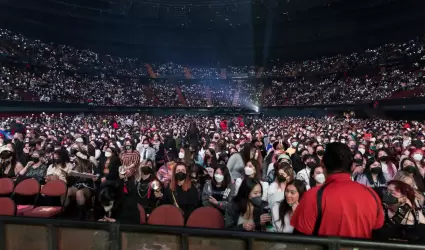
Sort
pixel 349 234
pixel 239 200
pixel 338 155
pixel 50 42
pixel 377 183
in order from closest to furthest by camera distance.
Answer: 1. pixel 349 234
2. pixel 338 155
3. pixel 239 200
4. pixel 377 183
5. pixel 50 42

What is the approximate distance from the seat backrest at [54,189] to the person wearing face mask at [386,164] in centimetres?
649

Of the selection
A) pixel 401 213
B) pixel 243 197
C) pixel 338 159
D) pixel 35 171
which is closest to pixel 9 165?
pixel 35 171

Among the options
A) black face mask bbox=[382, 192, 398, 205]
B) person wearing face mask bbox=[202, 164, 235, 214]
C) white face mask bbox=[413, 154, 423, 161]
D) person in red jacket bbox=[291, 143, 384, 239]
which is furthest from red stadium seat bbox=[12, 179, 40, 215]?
white face mask bbox=[413, 154, 423, 161]

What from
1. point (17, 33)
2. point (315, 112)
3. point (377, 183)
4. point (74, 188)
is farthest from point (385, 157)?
point (17, 33)

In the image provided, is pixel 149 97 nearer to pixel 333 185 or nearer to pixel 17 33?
pixel 17 33

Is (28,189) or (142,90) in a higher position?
(142,90)

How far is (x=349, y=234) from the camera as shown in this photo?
2.63 m

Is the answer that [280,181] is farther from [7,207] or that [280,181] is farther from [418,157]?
[7,207]

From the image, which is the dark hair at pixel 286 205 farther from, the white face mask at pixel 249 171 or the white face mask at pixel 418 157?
the white face mask at pixel 418 157

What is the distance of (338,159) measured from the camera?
9.34 ft

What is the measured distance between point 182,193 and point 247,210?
166 centimetres

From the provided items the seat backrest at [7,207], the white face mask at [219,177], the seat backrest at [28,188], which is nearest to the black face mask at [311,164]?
the white face mask at [219,177]

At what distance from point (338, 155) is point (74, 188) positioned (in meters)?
5.03

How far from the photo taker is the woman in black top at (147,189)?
6.25 meters
